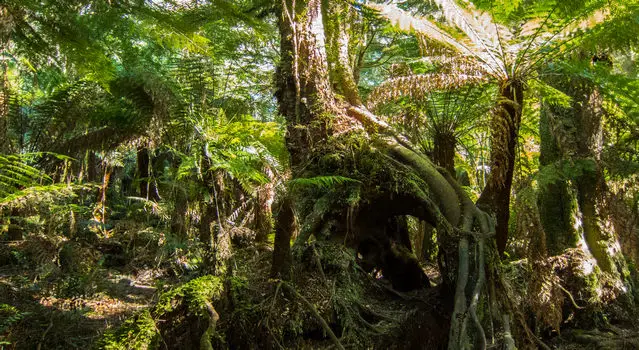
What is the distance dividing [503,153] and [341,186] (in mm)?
1353

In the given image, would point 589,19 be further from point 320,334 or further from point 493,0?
point 320,334

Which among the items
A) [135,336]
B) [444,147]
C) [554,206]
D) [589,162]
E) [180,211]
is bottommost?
[135,336]

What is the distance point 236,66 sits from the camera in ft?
28.2

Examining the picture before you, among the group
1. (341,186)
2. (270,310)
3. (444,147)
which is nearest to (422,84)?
(341,186)

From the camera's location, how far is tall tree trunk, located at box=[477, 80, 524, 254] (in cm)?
323

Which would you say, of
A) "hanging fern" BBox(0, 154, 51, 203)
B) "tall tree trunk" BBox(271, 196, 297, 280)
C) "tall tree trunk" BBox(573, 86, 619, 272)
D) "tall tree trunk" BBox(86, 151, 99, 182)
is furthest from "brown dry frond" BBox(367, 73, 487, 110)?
"tall tree trunk" BBox(86, 151, 99, 182)

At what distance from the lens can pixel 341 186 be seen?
3633mm

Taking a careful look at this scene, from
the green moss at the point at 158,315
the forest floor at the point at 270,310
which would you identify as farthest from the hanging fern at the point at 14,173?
the green moss at the point at 158,315

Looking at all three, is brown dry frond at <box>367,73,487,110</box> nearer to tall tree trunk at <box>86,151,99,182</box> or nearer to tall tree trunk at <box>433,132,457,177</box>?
tall tree trunk at <box>433,132,457,177</box>

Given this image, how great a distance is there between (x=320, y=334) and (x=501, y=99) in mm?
2297

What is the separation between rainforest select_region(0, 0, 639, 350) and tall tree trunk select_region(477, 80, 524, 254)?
2 centimetres

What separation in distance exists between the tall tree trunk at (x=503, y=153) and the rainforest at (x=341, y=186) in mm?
18

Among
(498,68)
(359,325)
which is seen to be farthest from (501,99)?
(359,325)

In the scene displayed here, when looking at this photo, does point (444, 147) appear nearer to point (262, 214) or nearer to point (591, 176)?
point (591, 176)
